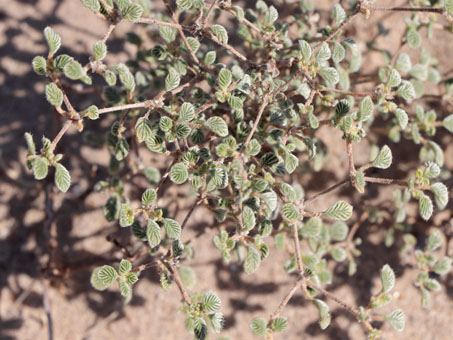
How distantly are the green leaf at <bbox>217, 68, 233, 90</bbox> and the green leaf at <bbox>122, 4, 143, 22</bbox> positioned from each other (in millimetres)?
293

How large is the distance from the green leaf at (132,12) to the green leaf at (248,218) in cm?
65

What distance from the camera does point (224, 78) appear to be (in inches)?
56.5

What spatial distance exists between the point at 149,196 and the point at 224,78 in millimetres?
413

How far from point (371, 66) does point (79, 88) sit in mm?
1460

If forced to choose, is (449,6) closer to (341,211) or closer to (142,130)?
(341,211)

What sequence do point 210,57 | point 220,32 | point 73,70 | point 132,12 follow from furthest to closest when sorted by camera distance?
point 210,57, point 220,32, point 132,12, point 73,70

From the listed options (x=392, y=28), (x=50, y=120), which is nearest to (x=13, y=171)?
(x=50, y=120)

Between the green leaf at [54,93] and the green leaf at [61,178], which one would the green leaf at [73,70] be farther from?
the green leaf at [61,178]

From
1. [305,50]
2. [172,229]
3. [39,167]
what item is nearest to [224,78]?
[305,50]

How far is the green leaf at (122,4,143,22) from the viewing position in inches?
55.3

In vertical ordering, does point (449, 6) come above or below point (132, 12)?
above

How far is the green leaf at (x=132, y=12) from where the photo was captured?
1405mm

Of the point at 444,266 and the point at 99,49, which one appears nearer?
the point at 99,49

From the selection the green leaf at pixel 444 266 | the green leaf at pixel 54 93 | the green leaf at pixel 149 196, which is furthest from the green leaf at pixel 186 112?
the green leaf at pixel 444 266
